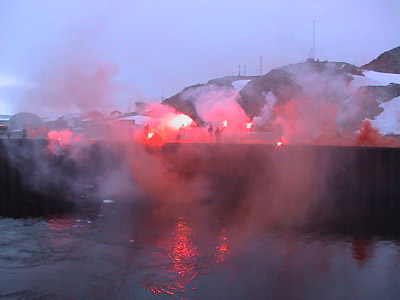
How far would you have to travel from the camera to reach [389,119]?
112 ft

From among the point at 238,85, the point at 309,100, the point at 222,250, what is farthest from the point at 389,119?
the point at 222,250

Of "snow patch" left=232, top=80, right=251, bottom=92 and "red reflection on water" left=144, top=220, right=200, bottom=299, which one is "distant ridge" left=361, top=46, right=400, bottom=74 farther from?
"red reflection on water" left=144, top=220, right=200, bottom=299

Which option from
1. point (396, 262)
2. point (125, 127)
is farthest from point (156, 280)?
point (125, 127)

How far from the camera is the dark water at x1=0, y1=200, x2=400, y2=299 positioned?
7.83 metres

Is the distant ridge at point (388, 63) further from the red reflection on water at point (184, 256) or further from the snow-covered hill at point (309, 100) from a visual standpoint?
the red reflection on water at point (184, 256)

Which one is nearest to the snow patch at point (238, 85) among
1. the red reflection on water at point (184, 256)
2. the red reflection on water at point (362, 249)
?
the red reflection on water at point (362, 249)

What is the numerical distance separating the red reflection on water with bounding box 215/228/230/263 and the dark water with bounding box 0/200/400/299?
0.03 meters

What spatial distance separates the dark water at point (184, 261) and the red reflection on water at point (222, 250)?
27 millimetres

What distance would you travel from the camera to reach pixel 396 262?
9648mm

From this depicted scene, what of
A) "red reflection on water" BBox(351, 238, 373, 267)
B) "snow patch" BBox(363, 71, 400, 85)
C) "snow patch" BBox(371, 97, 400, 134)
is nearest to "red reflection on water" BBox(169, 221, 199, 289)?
"red reflection on water" BBox(351, 238, 373, 267)

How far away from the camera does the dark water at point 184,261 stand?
7835 millimetres

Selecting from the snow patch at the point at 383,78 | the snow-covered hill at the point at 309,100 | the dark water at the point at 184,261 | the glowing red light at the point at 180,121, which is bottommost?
the dark water at the point at 184,261

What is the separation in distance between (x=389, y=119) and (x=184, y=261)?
30955 mm

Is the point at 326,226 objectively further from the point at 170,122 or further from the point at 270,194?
the point at 170,122
